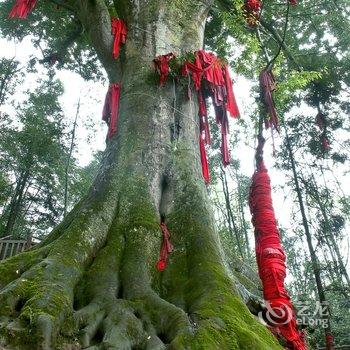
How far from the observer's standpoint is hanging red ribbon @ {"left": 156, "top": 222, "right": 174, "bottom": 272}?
3.28 metres

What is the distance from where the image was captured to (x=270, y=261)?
10.2 feet

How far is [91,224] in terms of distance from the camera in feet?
11.3

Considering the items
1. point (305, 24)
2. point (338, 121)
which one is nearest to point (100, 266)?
point (338, 121)

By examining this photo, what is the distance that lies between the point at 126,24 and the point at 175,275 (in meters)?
3.74

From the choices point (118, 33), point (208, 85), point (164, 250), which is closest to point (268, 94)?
point (164, 250)

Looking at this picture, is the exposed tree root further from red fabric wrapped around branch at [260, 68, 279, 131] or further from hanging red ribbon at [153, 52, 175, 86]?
hanging red ribbon at [153, 52, 175, 86]

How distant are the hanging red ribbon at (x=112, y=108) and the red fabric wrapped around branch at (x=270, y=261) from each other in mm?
1990

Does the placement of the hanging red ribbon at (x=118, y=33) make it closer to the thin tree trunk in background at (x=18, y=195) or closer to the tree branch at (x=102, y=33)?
the tree branch at (x=102, y=33)

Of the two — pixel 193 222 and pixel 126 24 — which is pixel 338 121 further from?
pixel 193 222

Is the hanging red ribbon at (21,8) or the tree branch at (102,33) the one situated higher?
the hanging red ribbon at (21,8)

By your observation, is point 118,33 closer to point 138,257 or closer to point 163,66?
point 163,66

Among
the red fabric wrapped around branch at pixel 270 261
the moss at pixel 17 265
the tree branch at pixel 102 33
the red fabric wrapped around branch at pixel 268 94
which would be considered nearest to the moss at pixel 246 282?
the red fabric wrapped around branch at pixel 270 261

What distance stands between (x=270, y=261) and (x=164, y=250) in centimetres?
85

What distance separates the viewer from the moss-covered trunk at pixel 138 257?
2.41 meters
